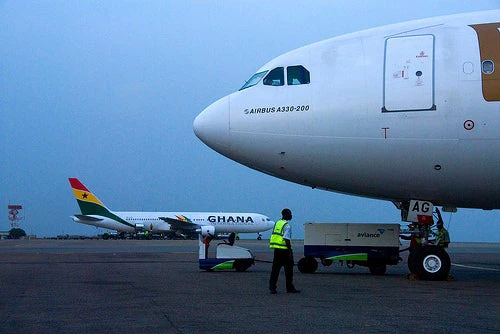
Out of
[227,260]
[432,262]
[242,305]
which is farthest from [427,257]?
[227,260]

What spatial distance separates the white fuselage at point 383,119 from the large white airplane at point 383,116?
20 millimetres

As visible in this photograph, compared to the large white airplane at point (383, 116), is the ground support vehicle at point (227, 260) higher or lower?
lower

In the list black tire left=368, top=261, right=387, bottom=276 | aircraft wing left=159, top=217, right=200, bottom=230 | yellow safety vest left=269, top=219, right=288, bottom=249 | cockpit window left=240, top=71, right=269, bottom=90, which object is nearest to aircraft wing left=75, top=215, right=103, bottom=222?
aircraft wing left=159, top=217, right=200, bottom=230

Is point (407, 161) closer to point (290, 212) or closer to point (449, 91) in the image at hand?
point (449, 91)

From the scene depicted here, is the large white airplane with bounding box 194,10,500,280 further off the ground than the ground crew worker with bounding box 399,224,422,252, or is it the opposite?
the large white airplane with bounding box 194,10,500,280

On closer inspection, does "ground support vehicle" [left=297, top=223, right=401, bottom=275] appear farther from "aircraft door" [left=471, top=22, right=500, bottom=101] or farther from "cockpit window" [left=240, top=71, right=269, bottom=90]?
"aircraft door" [left=471, top=22, right=500, bottom=101]

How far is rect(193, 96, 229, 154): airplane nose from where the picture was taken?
51.2ft

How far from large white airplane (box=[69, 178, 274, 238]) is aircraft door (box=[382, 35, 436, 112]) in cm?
6108

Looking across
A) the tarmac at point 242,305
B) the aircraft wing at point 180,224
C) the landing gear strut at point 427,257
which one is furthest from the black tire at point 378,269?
the aircraft wing at point 180,224

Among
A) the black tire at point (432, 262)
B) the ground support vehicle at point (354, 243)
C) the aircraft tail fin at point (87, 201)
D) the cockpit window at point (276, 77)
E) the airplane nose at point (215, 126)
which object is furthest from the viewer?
the aircraft tail fin at point (87, 201)

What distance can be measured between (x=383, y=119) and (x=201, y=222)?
210ft

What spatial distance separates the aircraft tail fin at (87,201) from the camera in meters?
74.6

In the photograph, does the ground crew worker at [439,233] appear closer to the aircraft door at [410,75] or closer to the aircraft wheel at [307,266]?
the aircraft door at [410,75]

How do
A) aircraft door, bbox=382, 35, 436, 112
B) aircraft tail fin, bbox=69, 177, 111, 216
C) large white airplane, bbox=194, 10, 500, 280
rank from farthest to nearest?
aircraft tail fin, bbox=69, 177, 111, 216 → aircraft door, bbox=382, 35, 436, 112 → large white airplane, bbox=194, 10, 500, 280
